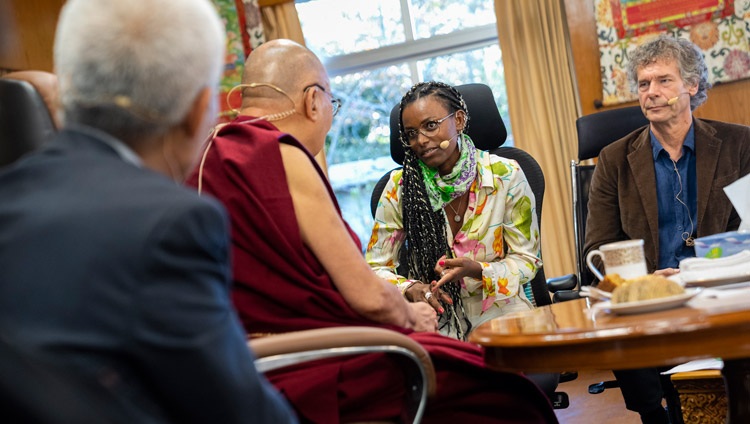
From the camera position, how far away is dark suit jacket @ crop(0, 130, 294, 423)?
0.83 meters

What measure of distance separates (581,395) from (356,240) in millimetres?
2840

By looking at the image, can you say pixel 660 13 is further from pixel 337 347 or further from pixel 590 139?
pixel 337 347

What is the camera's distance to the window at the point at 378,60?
5.83 m

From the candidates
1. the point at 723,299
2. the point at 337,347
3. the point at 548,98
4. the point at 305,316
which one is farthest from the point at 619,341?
the point at 548,98

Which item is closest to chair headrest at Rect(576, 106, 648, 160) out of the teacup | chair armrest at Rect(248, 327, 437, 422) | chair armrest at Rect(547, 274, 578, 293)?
chair armrest at Rect(547, 274, 578, 293)

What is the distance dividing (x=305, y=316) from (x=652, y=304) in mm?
697

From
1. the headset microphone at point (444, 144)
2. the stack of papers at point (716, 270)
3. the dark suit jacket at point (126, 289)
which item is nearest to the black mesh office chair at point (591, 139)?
the headset microphone at point (444, 144)

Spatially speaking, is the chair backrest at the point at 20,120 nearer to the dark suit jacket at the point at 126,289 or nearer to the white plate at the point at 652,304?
the dark suit jacket at the point at 126,289

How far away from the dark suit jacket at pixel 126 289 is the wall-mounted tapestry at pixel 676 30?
13.6 ft

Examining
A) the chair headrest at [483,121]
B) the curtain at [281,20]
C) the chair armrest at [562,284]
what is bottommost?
the chair armrest at [562,284]

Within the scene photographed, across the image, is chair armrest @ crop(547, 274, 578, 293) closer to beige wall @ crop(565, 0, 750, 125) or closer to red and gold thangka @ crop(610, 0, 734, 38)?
→ beige wall @ crop(565, 0, 750, 125)

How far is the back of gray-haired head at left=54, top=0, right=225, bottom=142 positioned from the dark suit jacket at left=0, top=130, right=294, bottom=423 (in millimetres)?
105

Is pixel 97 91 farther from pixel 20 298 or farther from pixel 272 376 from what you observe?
pixel 272 376

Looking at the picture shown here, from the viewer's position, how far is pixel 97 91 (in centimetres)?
99
